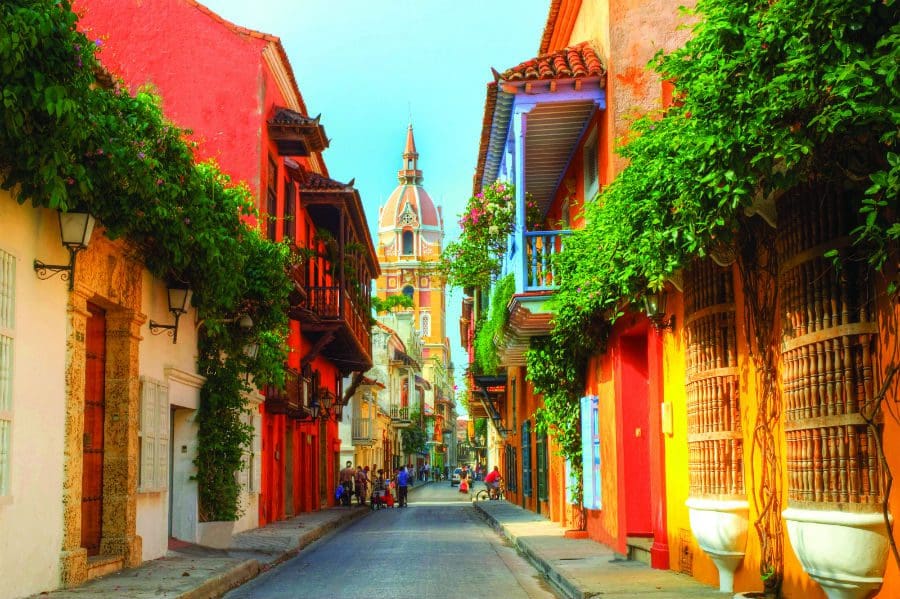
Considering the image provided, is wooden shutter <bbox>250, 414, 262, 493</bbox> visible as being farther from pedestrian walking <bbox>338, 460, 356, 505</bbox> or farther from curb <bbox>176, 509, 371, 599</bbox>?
pedestrian walking <bbox>338, 460, 356, 505</bbox>

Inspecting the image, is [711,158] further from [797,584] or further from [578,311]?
[578,311]

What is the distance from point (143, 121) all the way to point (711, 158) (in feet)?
21.3

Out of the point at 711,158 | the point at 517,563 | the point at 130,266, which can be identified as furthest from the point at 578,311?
the point at 711,158

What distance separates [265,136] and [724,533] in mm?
14353

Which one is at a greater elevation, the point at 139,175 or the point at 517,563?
the point at 139,175

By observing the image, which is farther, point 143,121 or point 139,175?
point 143,121

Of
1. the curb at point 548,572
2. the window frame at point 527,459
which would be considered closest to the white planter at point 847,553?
the curb at point 548,572

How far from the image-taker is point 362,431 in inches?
2333

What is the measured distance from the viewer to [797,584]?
7945mm

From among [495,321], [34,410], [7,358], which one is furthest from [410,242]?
[7,358]

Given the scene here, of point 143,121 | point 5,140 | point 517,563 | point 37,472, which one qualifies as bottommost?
point 517,563

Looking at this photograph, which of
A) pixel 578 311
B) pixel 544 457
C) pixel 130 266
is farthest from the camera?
pixel 544 457

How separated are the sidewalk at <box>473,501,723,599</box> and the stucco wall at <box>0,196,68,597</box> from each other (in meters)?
4.91

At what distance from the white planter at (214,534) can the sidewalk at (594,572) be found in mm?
4470
